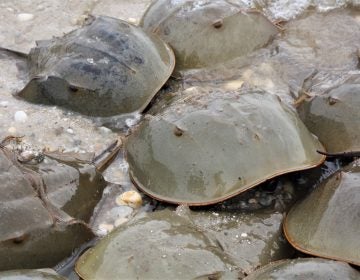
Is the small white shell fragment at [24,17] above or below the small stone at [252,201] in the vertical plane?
above

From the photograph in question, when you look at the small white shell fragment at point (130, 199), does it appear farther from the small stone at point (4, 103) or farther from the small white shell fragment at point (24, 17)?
the small white shell fragment at point (24, 17)

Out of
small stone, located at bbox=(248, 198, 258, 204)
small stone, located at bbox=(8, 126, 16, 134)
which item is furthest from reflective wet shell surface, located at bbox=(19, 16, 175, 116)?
small stone, located at bbox=(248, 198, 258, 204)

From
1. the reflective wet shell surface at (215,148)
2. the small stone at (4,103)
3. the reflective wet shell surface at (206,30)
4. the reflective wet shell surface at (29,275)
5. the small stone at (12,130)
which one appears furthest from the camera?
the reflective wet shell surface at (206,30)

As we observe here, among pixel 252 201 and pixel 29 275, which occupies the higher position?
pixel 29 275

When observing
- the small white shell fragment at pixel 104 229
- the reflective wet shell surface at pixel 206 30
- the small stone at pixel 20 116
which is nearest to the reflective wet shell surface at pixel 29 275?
the small white shell fragment at pixel 104 229

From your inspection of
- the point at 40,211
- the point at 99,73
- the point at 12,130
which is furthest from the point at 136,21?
the point at 40,211

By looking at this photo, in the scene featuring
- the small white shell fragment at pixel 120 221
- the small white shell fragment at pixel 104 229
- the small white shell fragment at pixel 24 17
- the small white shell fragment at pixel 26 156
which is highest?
the small white shell fragment at pixel 26 156

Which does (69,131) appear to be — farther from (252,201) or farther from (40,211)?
(252,201)

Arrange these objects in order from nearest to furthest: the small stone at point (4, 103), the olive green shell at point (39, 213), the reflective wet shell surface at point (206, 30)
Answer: the olive green shell at point (39, 213) < the small stone at point (4, 103) < the reflective wet shell surface at point (206, 30)
